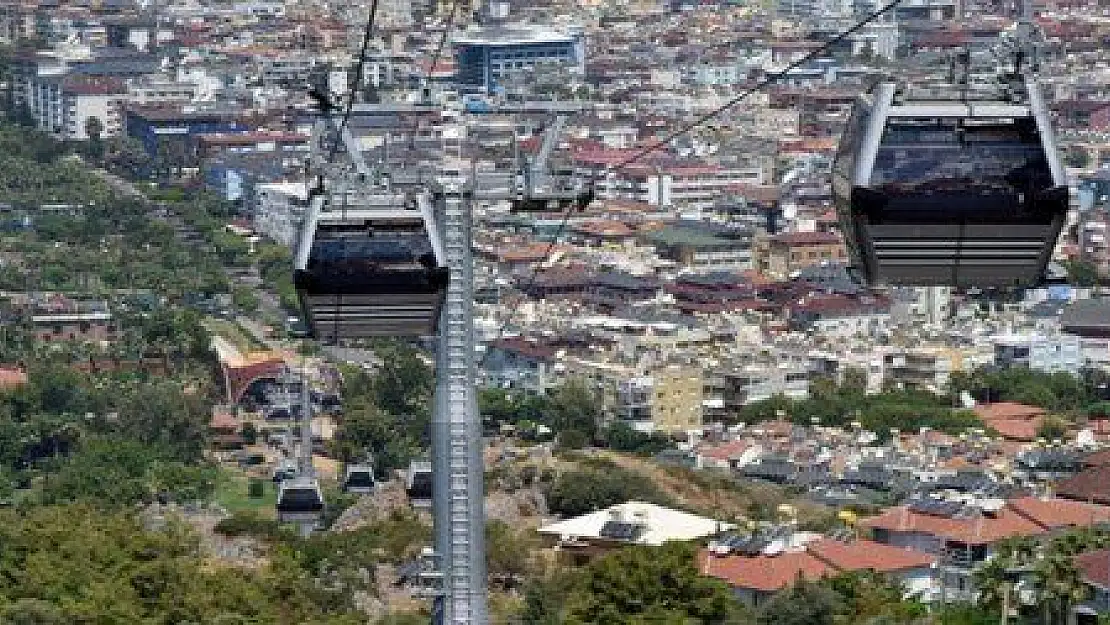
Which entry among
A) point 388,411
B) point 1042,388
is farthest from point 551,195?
point 1042,388

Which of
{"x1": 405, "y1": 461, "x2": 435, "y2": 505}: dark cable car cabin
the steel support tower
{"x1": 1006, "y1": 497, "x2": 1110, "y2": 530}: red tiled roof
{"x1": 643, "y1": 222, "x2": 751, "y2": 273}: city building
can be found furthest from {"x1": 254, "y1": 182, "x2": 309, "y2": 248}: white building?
the steel support tower

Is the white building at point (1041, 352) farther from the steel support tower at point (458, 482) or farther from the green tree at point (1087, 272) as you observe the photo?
the steel support tower at point (458, 482)

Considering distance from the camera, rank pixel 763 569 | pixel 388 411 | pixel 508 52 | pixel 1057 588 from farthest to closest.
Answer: pixel 508 52, pixel 388 411, pixel 763 569, pixel 1057 588

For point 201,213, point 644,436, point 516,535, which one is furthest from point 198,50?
point 516,535

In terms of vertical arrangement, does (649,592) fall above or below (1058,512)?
above

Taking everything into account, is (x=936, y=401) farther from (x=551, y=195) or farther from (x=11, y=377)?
(x=551, y=195)

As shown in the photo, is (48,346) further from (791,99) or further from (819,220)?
(791,99)

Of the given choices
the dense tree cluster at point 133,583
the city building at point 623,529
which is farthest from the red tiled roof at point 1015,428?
the dense tree cluster at point 133,583
